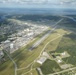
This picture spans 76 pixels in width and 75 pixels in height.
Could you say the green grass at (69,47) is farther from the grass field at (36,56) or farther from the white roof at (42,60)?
the white roof at (42,60)

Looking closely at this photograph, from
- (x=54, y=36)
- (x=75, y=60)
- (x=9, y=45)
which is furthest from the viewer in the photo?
(x=54, y=36)

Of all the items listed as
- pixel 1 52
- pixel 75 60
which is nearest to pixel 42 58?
pixel 75 60

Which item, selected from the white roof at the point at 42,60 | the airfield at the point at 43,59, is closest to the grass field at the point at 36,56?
the airfield at the point at 43,59

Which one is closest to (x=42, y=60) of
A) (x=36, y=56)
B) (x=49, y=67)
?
(x=36, y=56)

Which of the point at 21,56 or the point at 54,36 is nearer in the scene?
the point at 21,56

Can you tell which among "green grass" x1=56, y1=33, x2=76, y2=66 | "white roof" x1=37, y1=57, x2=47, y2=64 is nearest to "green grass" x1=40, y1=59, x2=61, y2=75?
"white roof" x1=37, y1=57, x2=47, y2=64

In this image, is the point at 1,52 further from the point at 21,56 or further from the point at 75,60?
the point at 75,60

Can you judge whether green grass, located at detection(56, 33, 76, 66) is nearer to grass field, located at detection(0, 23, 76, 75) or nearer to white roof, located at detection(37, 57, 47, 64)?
grass field, located at detection(0, 23, 76, 75)

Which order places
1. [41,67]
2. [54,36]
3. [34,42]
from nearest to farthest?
[41,67] < [34,42] < [54,36]

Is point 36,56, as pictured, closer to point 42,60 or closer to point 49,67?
point 42,60
